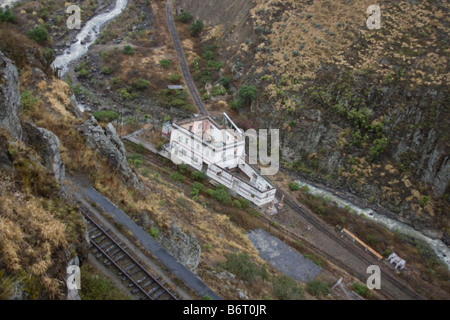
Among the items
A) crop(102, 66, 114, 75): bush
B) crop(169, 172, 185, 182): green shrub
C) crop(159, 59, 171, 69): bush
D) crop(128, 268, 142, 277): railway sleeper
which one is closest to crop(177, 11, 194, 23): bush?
crop(159, 59, 171, 69): bush

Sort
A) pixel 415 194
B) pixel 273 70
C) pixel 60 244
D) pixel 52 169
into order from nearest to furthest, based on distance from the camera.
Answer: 1. pixel 60 244
2. pixel 52 169
3. pixel 415 194
4. pixel 273 70

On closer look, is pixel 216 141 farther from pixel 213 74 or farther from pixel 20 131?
pixel 20 131

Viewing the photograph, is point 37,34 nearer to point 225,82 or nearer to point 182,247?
point 225,82

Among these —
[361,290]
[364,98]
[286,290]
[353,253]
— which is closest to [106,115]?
[364,98]

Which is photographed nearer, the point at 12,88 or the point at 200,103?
the point at 12,88

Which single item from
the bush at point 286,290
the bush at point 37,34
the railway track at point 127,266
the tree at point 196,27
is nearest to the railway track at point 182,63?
the tree at point 196,27

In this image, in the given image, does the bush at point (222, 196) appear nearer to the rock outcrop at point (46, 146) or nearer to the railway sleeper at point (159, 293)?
the railway sleeper at point (159, 293)

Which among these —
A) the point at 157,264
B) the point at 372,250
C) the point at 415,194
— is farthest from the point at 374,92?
the point at 157,264

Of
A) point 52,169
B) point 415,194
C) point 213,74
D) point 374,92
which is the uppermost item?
point 52,169
